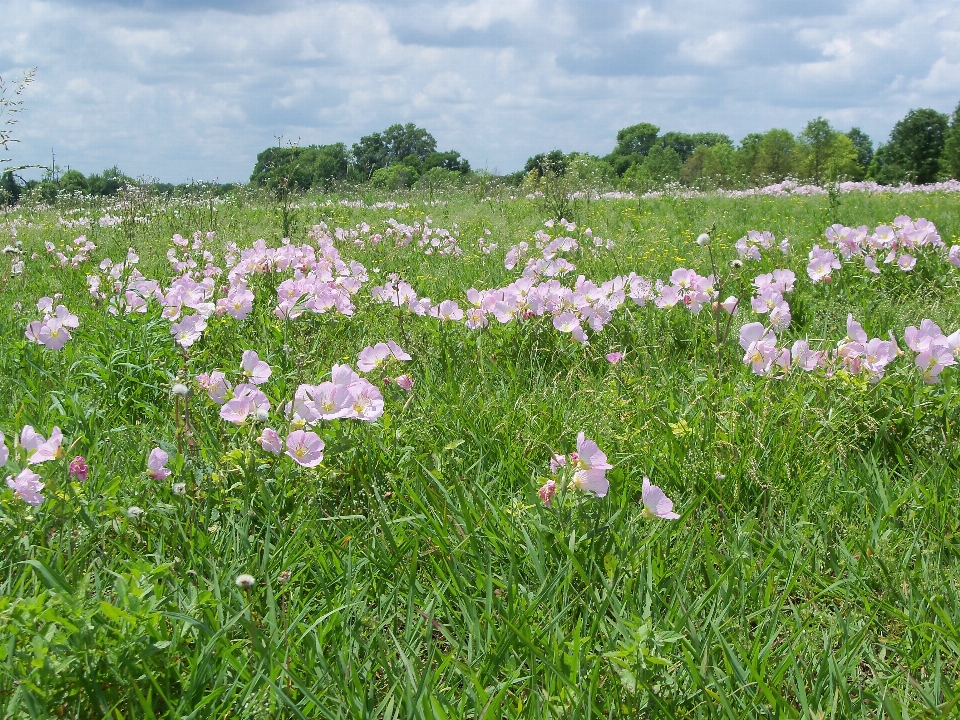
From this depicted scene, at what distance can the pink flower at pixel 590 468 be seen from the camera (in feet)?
5.34

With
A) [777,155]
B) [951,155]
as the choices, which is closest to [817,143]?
[777,155]

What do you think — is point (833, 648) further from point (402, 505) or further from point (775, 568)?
point (402, 505)

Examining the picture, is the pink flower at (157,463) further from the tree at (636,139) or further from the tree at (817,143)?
the tree at (636,139)

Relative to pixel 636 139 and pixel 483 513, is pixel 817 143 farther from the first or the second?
pixel 483 513

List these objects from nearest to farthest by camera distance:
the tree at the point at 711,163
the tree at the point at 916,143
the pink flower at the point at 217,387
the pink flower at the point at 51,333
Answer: the pink flower at the point at 217,387, the pink flower at the point at 51,333, the tree at the point at 711,163, the tree at the point at 916,143

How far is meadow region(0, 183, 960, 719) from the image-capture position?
131 cm

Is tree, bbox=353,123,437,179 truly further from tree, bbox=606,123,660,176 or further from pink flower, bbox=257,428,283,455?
pink flower, bbox=257,428,283,455

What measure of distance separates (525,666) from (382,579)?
40 centimetres

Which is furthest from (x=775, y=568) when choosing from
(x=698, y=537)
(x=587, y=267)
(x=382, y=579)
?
(x=587, y=267)

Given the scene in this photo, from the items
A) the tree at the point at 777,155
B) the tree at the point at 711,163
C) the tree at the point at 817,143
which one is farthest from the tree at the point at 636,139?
the tree at the point at 817,143

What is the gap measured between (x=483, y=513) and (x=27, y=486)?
109 cm

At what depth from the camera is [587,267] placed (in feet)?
16.8

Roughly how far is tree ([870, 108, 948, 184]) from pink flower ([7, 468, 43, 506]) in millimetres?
76697

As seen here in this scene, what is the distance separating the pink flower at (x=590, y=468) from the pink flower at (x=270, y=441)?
0.81 m
